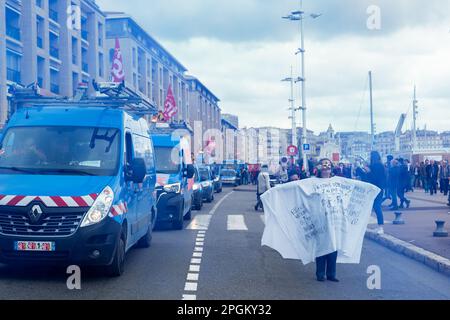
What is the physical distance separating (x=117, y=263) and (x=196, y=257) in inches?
98.4

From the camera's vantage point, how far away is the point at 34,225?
798 cm

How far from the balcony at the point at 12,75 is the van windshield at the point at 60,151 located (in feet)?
94.8

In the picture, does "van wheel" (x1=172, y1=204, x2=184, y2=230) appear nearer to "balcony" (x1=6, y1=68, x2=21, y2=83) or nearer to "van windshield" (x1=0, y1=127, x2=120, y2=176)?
"van windshield" (x1=0, y1=127, x2=120, y2=176)

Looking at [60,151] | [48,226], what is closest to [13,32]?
[60,151]

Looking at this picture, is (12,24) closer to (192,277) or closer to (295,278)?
(192,277)

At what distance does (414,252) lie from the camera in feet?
36.0

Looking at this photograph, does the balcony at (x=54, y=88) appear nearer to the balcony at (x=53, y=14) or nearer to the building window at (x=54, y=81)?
the building window at (x=54, y=81)

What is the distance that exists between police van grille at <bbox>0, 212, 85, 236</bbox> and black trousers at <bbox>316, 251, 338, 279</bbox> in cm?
333

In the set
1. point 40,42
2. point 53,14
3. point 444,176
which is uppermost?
point 53,14

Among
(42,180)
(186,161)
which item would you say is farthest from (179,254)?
(186,161)

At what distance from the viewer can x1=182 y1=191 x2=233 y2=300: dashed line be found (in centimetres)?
782

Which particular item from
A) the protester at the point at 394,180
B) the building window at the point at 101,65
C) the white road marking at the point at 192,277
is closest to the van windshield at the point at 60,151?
the white road marking at the point at 192,277

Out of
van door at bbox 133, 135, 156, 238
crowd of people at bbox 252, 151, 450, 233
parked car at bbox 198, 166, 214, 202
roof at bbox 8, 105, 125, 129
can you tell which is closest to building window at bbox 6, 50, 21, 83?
parked car at bbox 198, 166, 214, 202
